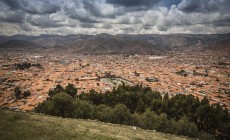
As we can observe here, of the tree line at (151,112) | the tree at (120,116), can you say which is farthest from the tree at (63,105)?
the tree at (120,116)

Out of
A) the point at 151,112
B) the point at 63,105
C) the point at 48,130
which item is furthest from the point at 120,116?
the point at 48,130

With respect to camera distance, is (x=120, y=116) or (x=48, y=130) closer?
(x=48, y=130)

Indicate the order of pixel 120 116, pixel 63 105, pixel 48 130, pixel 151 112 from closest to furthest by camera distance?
pixel 48 130 → pixel 120 116 → pixel 151 112 → pixel 63 105

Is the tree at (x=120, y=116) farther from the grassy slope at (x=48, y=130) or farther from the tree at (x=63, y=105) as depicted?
the grassy slope at (x=48, y=130)

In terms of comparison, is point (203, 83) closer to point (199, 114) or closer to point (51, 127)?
point (199, 114)

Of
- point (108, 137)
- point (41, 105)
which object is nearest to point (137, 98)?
point (41, 105)

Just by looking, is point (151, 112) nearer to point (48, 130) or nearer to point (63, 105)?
point (63, 105)

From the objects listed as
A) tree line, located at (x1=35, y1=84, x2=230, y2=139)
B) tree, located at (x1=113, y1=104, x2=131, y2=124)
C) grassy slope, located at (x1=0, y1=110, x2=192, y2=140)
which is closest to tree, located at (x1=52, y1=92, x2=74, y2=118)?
tree line, located at (x1=35, y1=84, x2=230, y2=139)

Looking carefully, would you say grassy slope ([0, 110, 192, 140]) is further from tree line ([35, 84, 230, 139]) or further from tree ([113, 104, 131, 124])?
tree ([113, 104, 131, 124])

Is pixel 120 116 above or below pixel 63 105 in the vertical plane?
below
